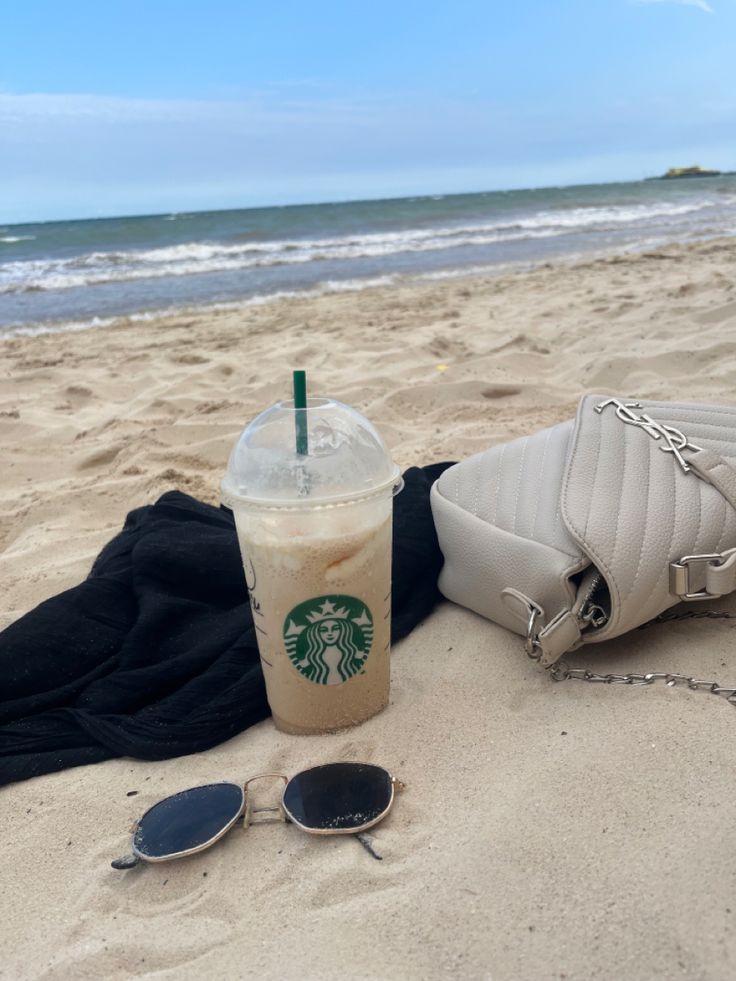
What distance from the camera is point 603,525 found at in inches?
56.2

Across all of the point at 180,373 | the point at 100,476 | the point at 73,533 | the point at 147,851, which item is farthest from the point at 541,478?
the point at 180,373

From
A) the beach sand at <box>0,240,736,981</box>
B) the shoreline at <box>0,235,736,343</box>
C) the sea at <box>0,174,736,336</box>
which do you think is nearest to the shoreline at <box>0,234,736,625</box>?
the beach sand at <box>0,240,736,981</box>

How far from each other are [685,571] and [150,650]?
1.22 m

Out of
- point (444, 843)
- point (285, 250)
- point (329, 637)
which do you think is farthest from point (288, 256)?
point (444, 843)

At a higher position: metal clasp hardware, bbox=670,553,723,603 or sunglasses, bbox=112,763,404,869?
metal clasp hardware, bbox=670,553,723,603

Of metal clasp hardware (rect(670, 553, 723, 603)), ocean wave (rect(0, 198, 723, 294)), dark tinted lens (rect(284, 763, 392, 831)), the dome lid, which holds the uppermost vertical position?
ocean wave (rect(0, 198, 723, 294))

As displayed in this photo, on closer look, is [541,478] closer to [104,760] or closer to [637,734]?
[637,734]

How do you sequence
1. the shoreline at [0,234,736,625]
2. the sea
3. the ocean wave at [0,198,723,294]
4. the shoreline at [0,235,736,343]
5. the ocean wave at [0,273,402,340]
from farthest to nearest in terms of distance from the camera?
the ocean wave at [0,198,723,294] → the sea → the shoreline at [0,235,736,343] → the ocean wave at [0,273,402,340] → the shoreline at [0,234,736,625]

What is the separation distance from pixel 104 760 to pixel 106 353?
14.5 ft

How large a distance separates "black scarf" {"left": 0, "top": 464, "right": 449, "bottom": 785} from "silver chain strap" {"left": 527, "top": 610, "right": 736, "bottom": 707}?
0.40 m

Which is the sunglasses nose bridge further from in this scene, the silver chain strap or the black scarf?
the silver chain strap

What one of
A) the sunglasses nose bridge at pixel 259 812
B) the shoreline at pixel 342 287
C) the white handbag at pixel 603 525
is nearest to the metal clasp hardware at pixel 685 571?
the white handbag at pixel 603 525

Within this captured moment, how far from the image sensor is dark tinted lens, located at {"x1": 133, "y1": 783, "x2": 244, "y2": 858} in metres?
1.20

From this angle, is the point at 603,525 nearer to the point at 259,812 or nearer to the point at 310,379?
the point at 259,812
